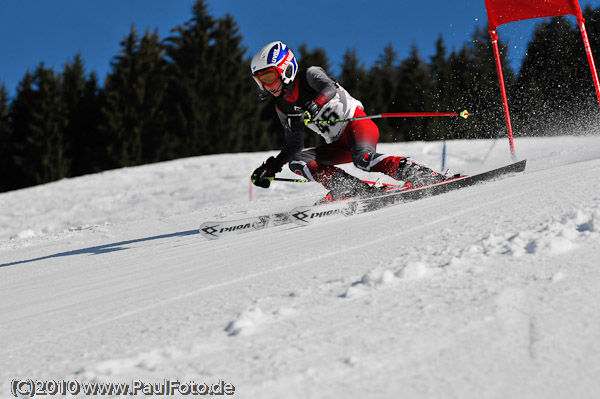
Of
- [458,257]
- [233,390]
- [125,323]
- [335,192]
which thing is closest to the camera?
[233,390]

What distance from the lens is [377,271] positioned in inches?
87.4

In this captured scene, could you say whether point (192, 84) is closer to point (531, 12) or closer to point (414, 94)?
point (414, 94)

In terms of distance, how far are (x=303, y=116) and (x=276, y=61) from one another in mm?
566

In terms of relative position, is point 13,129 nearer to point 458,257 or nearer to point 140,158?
point 140,158

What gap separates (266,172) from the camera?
5.54 m

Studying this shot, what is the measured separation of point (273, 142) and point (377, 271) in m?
27.5

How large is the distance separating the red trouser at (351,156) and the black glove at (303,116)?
53 cm

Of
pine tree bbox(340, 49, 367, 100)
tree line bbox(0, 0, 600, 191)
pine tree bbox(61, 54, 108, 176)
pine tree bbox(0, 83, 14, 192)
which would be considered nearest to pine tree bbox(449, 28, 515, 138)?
tree line bbox(0, 0, 600, 191)

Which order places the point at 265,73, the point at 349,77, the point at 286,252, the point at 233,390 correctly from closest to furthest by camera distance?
the point at 233,390, the point at 286,252, the point at 265,73, the point at 349,77

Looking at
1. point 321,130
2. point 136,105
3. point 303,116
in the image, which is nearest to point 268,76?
point 303,116

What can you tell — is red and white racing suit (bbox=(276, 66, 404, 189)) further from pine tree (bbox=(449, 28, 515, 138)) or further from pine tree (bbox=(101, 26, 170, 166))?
pine tree (bbox=(101, 26, 170, 166))

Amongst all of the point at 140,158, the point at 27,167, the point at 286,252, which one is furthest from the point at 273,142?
the point at 286,252

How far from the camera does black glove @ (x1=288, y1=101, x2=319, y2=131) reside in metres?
4.69

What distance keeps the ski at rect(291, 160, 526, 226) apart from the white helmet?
127 centimetres
